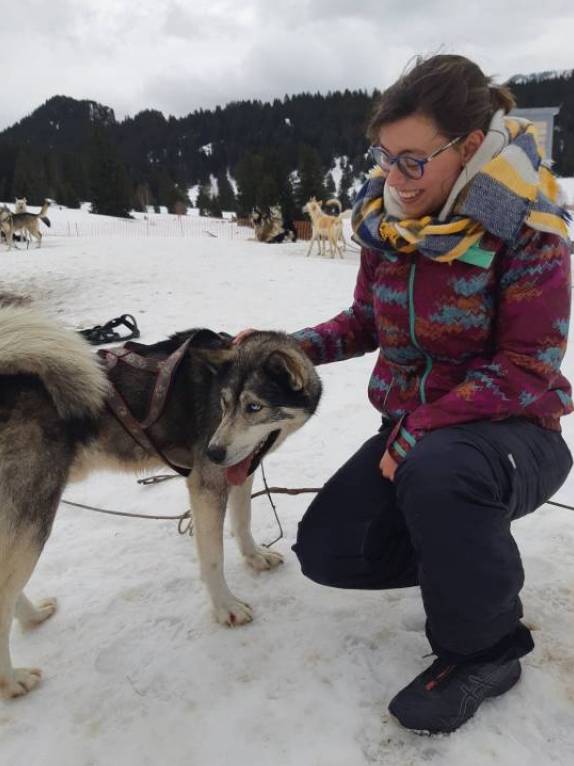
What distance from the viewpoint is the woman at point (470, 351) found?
1449 mm

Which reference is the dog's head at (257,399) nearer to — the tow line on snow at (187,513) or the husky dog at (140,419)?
the husky dog at (140,419)

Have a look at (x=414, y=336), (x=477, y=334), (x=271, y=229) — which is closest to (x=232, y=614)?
(x=414, y=336)

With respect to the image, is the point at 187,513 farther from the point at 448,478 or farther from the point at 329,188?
the point at 329,188

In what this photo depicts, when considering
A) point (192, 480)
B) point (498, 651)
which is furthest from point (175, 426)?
point (498, 651)

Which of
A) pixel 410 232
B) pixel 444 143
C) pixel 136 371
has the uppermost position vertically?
pixel 444 143

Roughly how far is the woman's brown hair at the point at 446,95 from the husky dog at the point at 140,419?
934 millimetres

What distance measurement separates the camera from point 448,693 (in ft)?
4.86

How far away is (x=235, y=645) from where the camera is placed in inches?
75.0

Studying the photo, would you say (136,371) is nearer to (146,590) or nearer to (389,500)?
(146,590)

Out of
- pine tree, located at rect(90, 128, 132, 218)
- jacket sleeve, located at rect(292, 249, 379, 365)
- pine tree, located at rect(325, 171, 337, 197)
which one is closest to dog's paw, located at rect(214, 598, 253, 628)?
jacket sleeve, located at rect(292, 249, 379, 365)

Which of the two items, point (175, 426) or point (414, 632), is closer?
point (414, 632)

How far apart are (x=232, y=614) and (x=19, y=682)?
28.2 inches

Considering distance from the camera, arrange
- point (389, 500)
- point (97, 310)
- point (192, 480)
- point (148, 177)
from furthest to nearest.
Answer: point (148, 177), point (97, 310), point (192, 480), point (389, 500)

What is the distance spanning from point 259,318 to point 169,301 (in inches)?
67.0
